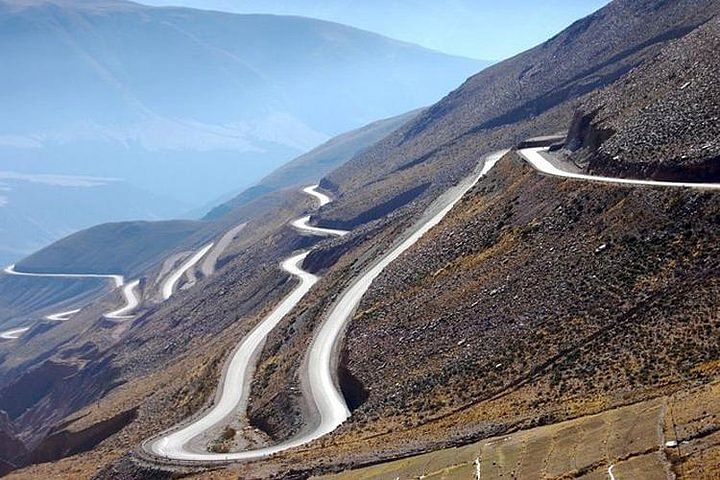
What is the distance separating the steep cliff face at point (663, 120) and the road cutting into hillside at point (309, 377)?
570 inches

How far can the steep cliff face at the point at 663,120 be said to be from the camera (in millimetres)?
46844

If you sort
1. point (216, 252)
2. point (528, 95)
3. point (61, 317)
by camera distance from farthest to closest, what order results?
point (61, 317), point (216, 252), point (528, 95)

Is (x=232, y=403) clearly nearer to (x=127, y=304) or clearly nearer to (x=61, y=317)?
(x=127, y=304)

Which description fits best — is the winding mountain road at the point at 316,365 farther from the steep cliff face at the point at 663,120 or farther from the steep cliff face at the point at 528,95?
the steep cliff face at the point at 528,95

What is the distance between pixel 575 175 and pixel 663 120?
598 centimetres

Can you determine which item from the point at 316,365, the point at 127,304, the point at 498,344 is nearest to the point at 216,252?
the point at 127,304

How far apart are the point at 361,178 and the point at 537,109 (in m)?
45.3

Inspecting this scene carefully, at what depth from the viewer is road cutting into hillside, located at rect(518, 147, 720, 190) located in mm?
41812

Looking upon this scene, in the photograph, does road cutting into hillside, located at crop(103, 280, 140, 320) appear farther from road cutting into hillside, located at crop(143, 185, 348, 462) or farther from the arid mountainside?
road cutting into hillside, located at crop(143, 185, 348, 462)

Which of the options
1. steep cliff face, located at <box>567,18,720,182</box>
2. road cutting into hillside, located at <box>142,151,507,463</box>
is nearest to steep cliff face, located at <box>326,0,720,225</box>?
road cutting into hillside, located at <box>142,151,507,463</box>

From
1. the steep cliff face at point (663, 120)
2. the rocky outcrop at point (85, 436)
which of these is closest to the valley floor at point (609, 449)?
the steep cliff face at point (663, 120)

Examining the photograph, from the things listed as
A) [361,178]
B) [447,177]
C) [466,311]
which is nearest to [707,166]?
[466,311]

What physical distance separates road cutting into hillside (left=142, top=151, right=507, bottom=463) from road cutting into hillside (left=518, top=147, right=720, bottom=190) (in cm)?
782

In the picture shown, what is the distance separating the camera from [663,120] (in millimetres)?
54406
